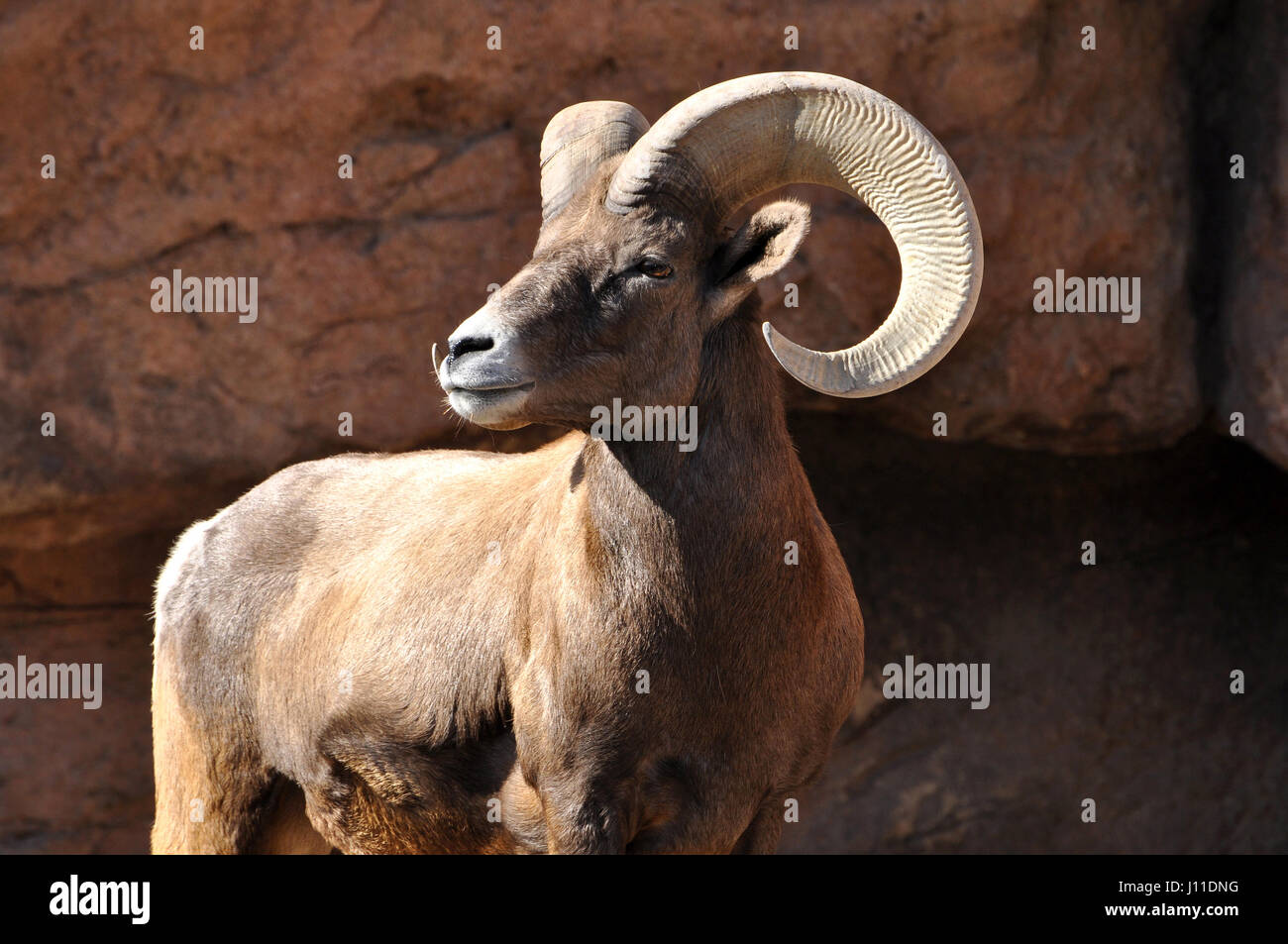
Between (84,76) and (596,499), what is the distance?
4355 mm

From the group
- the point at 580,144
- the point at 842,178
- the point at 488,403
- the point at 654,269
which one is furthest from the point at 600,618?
the point at 580,144

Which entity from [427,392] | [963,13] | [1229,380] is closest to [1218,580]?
[1229,380]

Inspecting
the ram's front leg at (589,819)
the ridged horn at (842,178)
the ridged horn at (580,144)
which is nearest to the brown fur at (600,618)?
the ram's front leg at (589,819)

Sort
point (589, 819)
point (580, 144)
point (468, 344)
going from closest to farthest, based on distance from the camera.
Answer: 1. point (468, 344)
2. point (589, 819)
3. point (580, 144)

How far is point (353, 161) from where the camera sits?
7.66 meters

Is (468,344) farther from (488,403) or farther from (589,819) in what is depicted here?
(589,819)

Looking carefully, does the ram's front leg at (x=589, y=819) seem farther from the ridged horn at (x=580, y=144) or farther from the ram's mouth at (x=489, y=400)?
the ridged horn at (x=580, y=144)

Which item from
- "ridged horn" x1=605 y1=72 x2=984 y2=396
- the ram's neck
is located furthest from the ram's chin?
"ridged horn" x1=605 y1=72 x2=984 y2=396

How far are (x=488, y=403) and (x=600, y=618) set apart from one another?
82cm

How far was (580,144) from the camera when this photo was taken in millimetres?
5223

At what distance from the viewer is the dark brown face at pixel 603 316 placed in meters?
4.36

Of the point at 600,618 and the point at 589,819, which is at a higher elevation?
the point at 600,618

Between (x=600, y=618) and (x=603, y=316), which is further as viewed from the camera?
(x=600, y=618)

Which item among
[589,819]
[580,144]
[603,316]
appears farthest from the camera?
[580,144]
